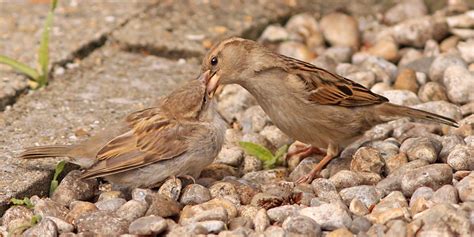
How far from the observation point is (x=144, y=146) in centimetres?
494

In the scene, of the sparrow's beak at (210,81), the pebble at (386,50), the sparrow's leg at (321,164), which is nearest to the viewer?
the sparrow's beak at (210,81)

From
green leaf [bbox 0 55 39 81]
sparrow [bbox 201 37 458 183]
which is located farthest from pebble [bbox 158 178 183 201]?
green leaf [bbox 0 55 39 81]

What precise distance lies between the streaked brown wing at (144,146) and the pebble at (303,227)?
963mm

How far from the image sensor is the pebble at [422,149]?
510cm

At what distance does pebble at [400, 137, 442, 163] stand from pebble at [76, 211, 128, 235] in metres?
1.67

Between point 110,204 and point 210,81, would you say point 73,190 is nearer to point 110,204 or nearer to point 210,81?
point 110,204

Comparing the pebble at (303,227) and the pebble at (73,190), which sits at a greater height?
the pebble at (303,227)

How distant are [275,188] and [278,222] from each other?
0.54 meters

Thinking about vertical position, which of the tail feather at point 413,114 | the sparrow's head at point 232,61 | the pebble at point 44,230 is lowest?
the pebble at point 44,230

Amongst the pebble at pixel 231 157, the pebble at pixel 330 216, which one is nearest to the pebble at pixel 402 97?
the pebble at pixel 231 157

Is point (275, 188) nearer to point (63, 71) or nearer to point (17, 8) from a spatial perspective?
point (63, 71)

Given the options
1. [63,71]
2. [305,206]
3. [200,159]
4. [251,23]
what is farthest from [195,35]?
[305,206]

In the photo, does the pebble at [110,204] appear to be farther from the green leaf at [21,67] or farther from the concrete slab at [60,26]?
the concrete slab at [60,26]

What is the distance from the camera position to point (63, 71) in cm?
656
